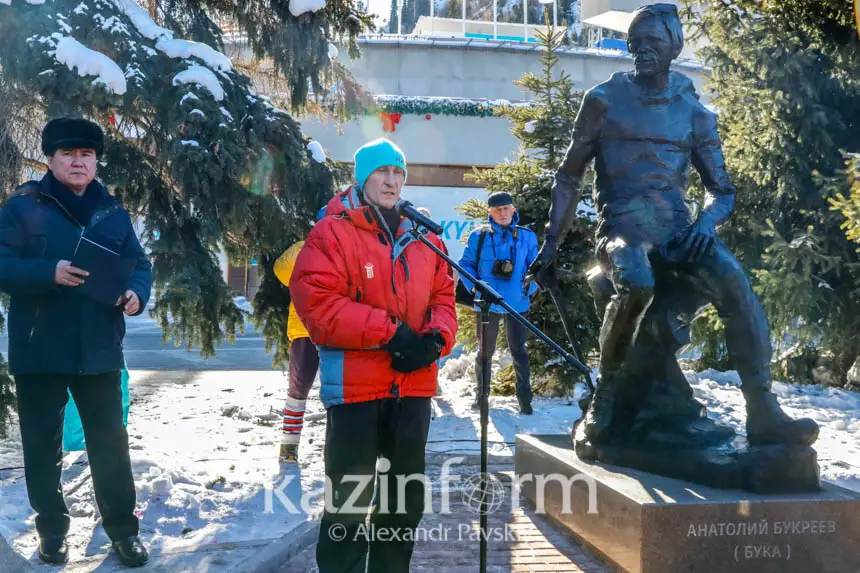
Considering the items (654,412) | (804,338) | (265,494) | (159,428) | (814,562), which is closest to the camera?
(814,562)

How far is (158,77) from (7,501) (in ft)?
9.61

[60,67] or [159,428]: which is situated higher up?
[60,67]

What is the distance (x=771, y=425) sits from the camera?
347 centimetres

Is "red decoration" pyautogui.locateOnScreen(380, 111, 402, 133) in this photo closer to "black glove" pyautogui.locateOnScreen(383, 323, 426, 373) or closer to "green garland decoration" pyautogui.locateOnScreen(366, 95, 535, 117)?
"green garland decoration" pyautogui.locateOnScreen(366, 95, 535, 117)

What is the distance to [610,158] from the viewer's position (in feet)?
14.1

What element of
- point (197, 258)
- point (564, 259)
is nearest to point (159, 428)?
point (197, 258)

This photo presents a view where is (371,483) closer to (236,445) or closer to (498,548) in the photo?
(498,548)

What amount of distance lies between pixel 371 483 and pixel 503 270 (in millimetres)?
4578

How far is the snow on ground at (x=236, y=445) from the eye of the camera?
407 cm

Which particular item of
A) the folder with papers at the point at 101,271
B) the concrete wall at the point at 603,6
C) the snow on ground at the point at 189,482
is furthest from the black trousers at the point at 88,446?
the concrete wall at the point at 603,6

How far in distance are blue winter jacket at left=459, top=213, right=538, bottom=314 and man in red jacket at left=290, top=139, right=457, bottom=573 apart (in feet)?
13.9

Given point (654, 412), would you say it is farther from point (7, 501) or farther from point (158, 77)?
point (158, 77)

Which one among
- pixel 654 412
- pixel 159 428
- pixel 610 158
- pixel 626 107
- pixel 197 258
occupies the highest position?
pixel 626 107

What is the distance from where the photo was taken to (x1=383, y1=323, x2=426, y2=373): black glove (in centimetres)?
277
